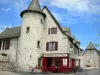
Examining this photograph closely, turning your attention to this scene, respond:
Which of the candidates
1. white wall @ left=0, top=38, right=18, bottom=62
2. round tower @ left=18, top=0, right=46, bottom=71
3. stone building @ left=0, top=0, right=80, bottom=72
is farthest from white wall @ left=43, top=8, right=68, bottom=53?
white wall @ left=0, top=38, right=18, bottom=62

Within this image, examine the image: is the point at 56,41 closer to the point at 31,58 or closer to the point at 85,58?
the point at 31,58

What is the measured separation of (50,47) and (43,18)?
614 centimetres

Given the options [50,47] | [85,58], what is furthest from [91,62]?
[50,47]

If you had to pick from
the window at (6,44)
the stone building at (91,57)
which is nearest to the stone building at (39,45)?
the window at (6,44)

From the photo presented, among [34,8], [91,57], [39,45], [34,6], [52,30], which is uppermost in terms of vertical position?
[34,6]

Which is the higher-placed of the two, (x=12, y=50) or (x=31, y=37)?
(x=31, y=37)

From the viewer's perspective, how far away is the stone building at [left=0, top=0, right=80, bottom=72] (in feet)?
123

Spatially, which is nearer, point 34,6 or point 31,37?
point 31,37

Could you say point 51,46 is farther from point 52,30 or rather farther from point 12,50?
point 12,50

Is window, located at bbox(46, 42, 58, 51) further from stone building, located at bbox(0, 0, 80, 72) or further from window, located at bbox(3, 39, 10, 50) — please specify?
window, located at bbox(3, 39, 10, 50)

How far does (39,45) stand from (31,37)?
238 cm

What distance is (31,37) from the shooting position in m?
37.9

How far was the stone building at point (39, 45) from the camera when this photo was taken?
1478 inches

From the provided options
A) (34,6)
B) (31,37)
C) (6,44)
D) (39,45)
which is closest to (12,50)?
(6,44)
